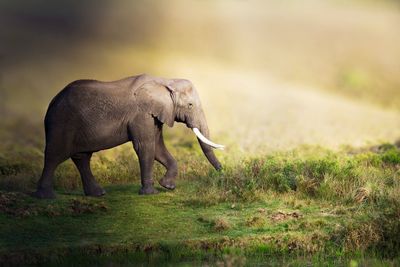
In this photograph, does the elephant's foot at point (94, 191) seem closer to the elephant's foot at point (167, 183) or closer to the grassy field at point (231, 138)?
the grassy field at point (231, 138)

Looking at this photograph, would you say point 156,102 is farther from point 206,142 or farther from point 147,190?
point 147,190

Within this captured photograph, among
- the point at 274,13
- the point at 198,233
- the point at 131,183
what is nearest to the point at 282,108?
the point at 274,13

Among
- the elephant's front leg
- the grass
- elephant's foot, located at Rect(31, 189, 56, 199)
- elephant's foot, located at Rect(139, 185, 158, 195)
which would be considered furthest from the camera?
elephant's foot, located at Rect(139, 185, 158, 195)

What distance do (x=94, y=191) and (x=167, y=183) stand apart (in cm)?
133

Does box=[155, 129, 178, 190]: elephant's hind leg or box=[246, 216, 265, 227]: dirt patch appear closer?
box=[246, 216, 265, 227]: dirt patch

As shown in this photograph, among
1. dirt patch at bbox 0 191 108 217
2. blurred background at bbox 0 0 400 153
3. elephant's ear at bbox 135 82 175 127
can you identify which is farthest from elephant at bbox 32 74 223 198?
blurred background at bbox 0 0 400 153

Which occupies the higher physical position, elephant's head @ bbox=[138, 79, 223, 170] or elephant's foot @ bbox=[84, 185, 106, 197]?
elephant's head @ bbox=[138, 79, 223, 170]

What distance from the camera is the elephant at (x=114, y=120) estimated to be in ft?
55.1

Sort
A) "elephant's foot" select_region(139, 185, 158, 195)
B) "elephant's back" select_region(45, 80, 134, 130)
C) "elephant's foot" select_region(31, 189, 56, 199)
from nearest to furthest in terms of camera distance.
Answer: "elephant's foot" select_region(31, 189, 56, 199), "elephant's back" select_region(45, 80, 134, 130), "elephant's foot" select_region(139, 185, 158, 195)

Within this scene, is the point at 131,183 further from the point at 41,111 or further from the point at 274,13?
the point at 274,13

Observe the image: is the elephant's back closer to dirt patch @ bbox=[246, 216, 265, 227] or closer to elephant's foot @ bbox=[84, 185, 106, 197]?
elephant's foot @ bbox=[84, 185, 106, 197]

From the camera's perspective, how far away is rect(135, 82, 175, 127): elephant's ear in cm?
1723

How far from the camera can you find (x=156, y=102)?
56.6 ft

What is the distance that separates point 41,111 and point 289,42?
21912 mm
